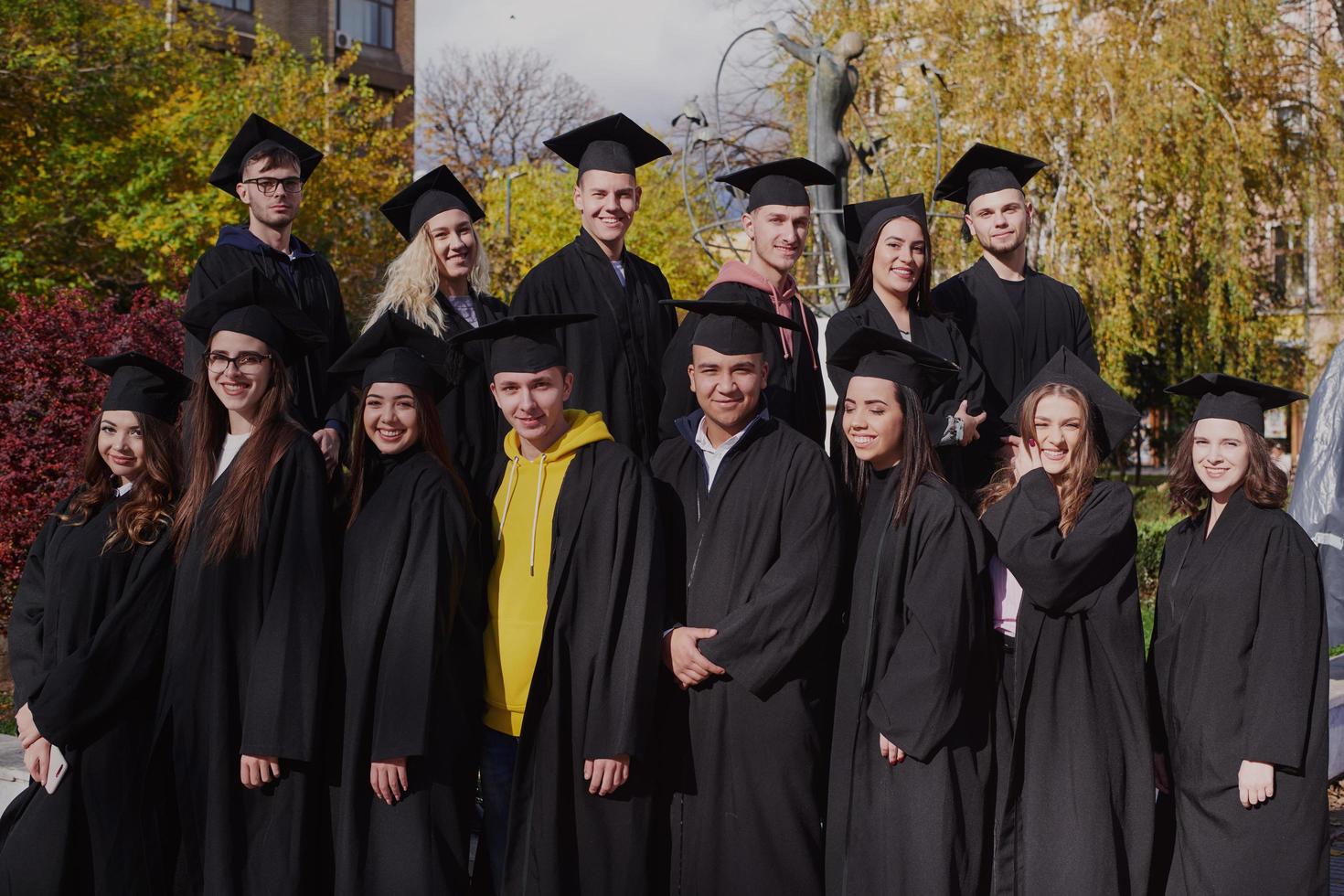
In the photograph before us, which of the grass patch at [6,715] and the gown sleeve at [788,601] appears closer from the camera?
the gown sleeve at [788,601]

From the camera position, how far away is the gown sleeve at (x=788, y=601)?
408cm

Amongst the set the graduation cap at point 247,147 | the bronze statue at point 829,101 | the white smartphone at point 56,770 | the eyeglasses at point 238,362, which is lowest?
the white smartphone at point 56,770

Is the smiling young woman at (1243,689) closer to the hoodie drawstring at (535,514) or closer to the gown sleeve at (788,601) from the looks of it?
the gown sleeve at (788,601)

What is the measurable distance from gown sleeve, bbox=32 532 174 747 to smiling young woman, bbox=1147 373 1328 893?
3294 millimetres

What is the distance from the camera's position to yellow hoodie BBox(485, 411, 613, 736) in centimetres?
423

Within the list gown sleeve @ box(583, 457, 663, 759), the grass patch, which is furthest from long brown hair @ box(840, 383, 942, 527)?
the grass patch

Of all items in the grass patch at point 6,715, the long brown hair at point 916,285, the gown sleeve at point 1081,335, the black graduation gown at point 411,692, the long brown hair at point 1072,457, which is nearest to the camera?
the black graduation gown at point 411,692

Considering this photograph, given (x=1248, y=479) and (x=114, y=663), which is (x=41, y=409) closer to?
(x=114, y=663)

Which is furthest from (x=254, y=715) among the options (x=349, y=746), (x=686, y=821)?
(x=686, y=821)

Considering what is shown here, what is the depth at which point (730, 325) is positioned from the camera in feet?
14.4

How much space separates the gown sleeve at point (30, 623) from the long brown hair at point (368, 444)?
112 cm

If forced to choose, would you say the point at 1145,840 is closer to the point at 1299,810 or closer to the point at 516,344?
the point at 1299,810

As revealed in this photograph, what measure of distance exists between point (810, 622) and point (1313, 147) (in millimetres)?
16578

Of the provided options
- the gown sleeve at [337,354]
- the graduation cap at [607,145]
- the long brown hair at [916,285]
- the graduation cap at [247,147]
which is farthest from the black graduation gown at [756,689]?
the graduation cap at [247,147]
